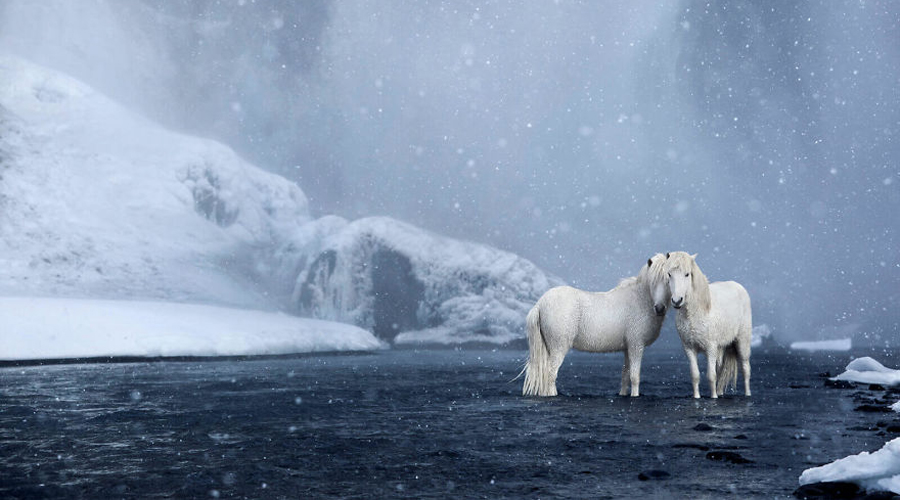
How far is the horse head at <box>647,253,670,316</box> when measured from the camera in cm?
1098

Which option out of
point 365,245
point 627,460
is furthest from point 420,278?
point 627,460

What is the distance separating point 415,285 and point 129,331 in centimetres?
6795

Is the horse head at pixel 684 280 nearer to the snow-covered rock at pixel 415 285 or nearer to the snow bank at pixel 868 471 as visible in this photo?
the snow bank at pixel 868 471

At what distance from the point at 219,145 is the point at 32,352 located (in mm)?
66914

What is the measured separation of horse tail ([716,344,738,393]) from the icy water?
2.15 feet

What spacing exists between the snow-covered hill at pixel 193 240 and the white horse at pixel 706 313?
163 ft

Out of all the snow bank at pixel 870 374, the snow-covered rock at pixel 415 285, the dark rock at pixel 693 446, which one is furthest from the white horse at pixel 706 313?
the snow-covered rock at pixel 415 285

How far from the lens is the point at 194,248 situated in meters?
71.9

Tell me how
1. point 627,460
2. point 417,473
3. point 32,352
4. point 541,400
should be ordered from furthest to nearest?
1. point 32,352
2. point 541,400
3. point 627,460
4. point 417,473

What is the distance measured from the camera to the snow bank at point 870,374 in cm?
1695

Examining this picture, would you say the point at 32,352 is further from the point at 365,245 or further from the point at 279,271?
the point at 365,245

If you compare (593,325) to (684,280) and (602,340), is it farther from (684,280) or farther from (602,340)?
(684,280)

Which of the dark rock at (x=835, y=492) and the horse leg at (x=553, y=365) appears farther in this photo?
the horse leg at (x=553, y=365)

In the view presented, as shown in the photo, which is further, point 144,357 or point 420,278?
point 420,278
